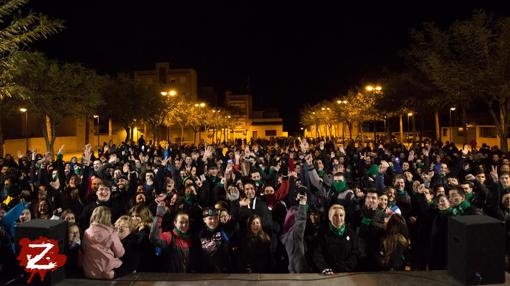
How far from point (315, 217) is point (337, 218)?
35.4 inches

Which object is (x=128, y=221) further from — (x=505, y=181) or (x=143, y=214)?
(x=505, y=181)

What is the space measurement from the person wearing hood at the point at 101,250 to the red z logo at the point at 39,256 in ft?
1.22

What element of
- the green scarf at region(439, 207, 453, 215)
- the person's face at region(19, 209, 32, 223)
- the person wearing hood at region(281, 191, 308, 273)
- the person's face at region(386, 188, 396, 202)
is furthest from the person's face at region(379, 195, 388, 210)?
the person's face at region(19, 209, 32, 223)

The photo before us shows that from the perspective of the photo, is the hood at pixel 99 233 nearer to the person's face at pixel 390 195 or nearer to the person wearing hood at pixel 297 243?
the person wearing hood at pixel 297 243

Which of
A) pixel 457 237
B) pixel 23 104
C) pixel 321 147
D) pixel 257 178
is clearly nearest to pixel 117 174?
pixel 257 178

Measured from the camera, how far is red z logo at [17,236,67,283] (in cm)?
461

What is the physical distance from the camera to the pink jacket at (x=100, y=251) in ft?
16.2

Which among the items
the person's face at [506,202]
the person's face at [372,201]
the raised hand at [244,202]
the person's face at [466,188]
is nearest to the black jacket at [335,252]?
the person's face at [372,201]

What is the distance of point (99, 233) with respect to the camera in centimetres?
495

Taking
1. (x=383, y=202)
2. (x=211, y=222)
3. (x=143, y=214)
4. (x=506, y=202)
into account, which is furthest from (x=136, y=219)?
(x=506, y=202)

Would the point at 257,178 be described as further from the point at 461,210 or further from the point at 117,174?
the point at 461,210

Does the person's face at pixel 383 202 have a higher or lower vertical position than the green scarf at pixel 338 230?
higher

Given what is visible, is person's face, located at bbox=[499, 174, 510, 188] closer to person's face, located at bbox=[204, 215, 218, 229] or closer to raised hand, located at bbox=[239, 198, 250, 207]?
raised hand, located at bbox=[239, 198, 250, 207]

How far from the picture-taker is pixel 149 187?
932 cm
